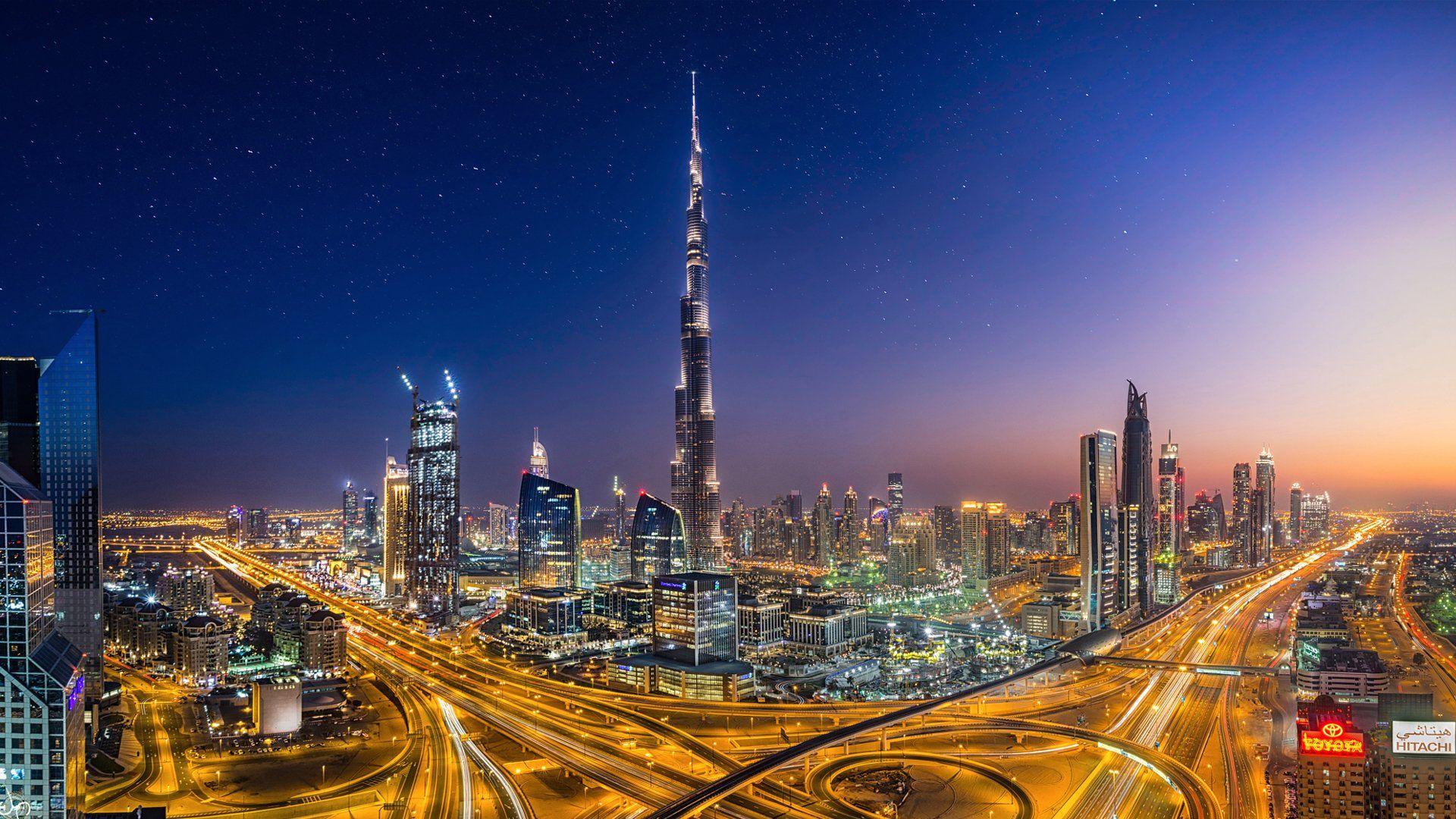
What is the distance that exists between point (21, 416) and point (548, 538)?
129 feet

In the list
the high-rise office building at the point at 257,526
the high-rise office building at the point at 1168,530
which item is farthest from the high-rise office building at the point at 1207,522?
the high-rise office building at the point at 257,526

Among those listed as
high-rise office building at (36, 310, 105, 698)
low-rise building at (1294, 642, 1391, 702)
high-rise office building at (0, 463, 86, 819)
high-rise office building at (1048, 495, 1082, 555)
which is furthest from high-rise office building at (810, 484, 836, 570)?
high-rise office building at (0, 463, 86, 819)

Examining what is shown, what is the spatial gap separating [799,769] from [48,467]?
22433 mm

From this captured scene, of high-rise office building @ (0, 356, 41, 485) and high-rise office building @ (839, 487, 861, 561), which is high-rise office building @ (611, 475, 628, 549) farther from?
high-rise office building @ (0, 356, 41, 485)

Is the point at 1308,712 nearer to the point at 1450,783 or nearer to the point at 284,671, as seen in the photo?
the point at 1450,783

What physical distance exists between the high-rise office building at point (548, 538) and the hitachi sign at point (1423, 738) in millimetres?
50587

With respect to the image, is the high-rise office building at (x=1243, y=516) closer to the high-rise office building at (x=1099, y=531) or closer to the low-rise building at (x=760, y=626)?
the high-rise office building at (x=1099, y=531)

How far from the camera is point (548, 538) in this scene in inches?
2429

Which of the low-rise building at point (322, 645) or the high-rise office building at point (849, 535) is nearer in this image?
the low-rise building at point (322, 645)

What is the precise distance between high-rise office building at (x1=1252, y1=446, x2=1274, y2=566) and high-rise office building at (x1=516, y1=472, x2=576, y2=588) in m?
64.5

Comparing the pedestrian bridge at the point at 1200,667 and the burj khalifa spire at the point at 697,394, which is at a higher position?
the burj khalifa spire at the point at 697,394

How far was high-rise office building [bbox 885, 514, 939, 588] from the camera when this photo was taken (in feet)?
226

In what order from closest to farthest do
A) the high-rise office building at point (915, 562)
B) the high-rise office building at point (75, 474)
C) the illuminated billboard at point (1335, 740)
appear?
1. the illuminated billboard at point (1335, 740)
2. the high-rise office building at point (75, 474)
3. the high-rise office building at point (915, 562)

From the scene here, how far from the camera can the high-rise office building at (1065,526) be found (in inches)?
3401
